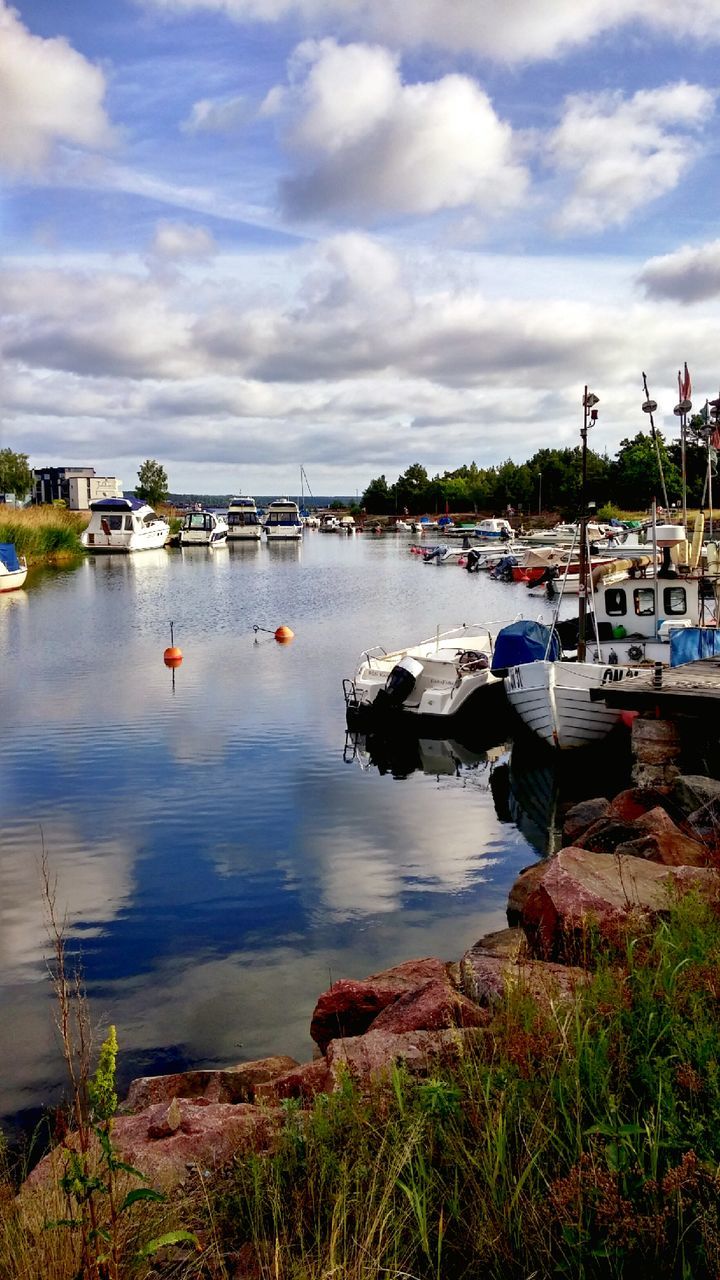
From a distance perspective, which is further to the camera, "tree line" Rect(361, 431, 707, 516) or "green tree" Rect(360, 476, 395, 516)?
"green tree" Rect(360, 476, 395, 516)

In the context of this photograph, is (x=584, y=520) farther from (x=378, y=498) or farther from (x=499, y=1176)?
(x=378, y=498)

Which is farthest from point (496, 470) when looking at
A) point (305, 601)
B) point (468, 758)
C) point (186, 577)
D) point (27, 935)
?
point (27, 935)

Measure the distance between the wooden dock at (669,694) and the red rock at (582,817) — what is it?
2.36 m

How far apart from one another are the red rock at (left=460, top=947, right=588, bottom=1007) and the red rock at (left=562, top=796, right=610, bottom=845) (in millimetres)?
6588

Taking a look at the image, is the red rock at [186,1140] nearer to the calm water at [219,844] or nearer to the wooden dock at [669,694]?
the calm water at [219,844]

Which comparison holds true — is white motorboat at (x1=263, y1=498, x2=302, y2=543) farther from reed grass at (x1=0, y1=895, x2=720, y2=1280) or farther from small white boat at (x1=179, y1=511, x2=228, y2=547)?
reed grass at (x1=0, y1=895, x2=720, y2=1280)

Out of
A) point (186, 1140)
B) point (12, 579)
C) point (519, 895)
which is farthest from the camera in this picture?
point (12, 579)

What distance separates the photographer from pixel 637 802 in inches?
594

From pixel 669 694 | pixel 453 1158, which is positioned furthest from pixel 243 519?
pixel 453 1158

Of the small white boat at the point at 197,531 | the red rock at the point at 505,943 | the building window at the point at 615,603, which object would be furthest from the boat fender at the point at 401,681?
the small white boat at the point at 197,531

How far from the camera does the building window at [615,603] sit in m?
22.0

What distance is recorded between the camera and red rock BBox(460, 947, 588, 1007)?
21.1 ft

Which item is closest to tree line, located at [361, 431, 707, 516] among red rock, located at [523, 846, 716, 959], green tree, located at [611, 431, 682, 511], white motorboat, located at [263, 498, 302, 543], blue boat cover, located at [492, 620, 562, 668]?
green tree, located at [611, 431, 682, 511]

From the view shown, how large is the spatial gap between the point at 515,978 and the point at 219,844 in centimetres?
886
